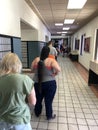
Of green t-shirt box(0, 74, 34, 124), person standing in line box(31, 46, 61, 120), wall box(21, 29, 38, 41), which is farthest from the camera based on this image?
wall box(21, 29, 38, 41)

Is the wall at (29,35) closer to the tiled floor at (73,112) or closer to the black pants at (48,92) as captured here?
the tiled floor at (73,112)

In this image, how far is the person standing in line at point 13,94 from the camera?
121 cm

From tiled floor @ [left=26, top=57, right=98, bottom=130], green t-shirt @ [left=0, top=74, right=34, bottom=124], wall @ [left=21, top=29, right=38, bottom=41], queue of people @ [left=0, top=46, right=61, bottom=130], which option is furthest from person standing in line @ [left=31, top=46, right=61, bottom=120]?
wall @ [left=21, top=29, right=38, bottom=41]

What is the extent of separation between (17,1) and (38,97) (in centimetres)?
239

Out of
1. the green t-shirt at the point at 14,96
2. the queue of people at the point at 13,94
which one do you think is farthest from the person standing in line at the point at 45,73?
the green t-shirt at the point at 14,96

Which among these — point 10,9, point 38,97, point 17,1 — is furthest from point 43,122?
point 17,1

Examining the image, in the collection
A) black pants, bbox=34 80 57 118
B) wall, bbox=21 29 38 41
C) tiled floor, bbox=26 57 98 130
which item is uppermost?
wall, bbox=21 29 38 41

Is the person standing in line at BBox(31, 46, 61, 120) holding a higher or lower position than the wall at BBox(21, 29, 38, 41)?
lower

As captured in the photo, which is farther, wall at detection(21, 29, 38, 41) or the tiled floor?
wall at detection(21, 29, 38, 41)

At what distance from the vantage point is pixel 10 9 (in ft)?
9.62

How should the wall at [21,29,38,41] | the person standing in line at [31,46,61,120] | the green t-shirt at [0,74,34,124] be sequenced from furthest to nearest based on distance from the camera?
the wall at [21,29,38,41]
the person standing in line at [31,46,61,120]
the green t-shirt at [0,74,34,124]

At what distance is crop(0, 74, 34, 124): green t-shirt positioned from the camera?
1212 mm

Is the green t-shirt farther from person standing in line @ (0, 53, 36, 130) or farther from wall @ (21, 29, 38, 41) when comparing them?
wall @ (21, 29, 38, 41)

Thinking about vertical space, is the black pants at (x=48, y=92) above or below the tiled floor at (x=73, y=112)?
above
